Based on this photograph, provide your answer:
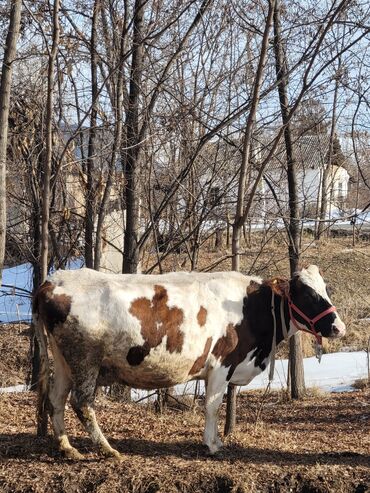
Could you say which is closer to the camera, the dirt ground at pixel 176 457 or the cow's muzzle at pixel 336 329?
the dirt ground at pixel 176 457

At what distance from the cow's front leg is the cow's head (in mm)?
1012

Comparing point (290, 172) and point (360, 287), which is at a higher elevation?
point (290, 172)

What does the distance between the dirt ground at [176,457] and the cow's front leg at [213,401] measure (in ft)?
0.53

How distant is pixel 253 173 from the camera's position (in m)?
Answer: 13.2

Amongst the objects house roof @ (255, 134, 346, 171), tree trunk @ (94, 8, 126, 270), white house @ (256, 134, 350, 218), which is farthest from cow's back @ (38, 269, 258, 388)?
house roof @ (255, 134, 346, 171)

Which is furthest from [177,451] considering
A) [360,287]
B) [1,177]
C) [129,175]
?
[360,287]

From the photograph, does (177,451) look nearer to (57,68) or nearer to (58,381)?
(58,381)

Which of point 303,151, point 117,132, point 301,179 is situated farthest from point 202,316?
point 303,151

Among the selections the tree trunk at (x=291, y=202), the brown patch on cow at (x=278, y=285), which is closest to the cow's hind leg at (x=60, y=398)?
the brown patch on cow at (x=278, y=285)

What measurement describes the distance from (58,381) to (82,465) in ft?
2.65

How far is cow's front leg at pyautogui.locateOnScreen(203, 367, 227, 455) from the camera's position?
24.2ft

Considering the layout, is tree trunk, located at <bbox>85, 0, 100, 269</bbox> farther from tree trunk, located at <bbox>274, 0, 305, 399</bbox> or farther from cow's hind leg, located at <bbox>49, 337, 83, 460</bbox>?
cow's hind leg, located at <bbox>49, 337, 83, 460</bbox>

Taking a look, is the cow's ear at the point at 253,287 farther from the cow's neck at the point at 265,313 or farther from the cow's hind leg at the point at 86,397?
the cow's hind leg at the point at 86,397

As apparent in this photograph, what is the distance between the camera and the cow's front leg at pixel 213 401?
24.2 feet
